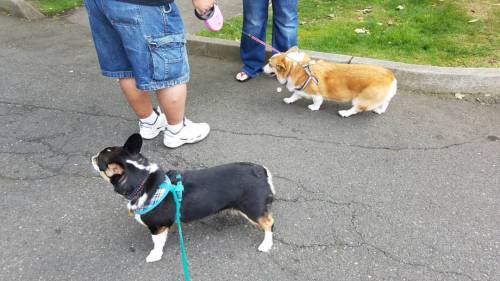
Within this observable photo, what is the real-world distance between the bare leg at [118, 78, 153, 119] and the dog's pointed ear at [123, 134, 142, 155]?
1055 millimetres

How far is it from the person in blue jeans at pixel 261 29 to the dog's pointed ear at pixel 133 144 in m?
2.40

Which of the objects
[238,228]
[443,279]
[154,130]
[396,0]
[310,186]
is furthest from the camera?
[396,0]

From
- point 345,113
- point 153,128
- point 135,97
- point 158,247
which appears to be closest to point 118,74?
point 135,97

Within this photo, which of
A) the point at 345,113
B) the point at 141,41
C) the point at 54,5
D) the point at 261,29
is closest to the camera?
the point at 141,41

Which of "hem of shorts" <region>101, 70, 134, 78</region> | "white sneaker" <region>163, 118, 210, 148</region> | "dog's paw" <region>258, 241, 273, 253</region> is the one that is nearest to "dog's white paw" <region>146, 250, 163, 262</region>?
"dog's paw" <region>258, 241, 273, 253</region>

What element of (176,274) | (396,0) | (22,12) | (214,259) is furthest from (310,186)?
(22,12)

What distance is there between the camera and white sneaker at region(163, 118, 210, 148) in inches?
129

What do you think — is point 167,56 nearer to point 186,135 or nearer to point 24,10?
point 186,135

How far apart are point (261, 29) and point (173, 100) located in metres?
1.66

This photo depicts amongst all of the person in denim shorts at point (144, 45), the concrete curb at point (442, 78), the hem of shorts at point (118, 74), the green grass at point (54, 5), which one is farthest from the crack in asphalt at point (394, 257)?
the green grass at point (54, 5)

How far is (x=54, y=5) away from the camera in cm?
676

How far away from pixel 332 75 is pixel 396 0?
3.32 meters

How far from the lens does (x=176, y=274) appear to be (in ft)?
7.55

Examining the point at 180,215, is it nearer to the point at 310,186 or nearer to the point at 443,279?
the point at 310,186
